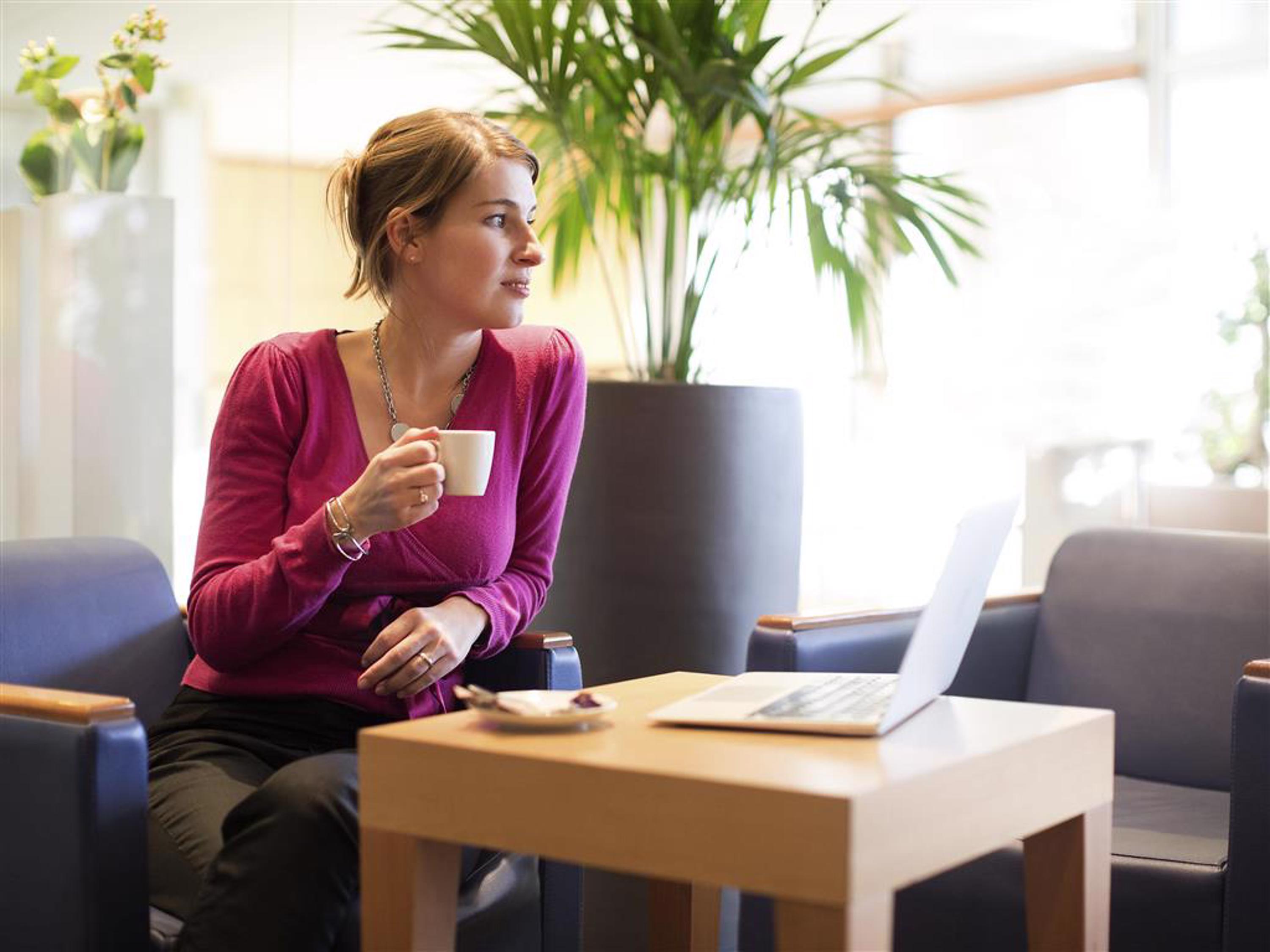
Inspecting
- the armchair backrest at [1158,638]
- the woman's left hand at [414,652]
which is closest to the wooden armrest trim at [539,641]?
the woman's left hand at [414,652]

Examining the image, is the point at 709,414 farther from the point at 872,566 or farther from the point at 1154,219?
the point at 872,566

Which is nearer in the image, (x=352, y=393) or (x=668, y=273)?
(x=352, y=393)

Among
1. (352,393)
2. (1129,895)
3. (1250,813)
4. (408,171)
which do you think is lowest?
(1129,895)

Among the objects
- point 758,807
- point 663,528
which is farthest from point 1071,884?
point 663,528

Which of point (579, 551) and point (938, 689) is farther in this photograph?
point (579, 551)

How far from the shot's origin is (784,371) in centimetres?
669

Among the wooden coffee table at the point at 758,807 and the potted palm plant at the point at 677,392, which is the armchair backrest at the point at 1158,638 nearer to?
the potted palm plant at the point at 677,392

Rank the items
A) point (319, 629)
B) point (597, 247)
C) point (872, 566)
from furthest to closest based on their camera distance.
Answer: point (872, 566) → point (597, 247) → point (319, 629)

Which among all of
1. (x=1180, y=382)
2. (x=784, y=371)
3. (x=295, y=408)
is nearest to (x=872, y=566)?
(x=784, y=371)

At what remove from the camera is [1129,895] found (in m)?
1.97

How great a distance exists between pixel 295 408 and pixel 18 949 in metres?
0.70

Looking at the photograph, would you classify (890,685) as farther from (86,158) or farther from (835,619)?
(86,158)

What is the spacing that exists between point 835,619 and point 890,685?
0.67 meters

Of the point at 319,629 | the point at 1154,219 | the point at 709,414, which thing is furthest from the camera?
the point at 1154,219
